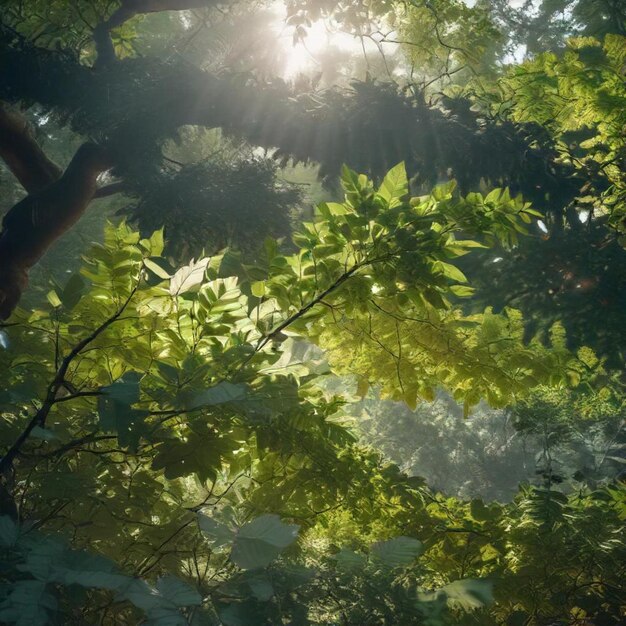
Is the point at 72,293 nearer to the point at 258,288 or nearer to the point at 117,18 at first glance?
the point at 258,288

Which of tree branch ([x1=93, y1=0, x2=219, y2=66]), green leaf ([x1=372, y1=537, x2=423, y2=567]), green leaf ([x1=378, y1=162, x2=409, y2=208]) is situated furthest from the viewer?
tree branch ([x1=93, y1=0, x2=219, y2=66])

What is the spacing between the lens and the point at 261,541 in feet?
2.91

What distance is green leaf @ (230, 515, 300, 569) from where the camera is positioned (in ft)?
2.81

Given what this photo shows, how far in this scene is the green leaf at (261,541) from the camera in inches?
33.7

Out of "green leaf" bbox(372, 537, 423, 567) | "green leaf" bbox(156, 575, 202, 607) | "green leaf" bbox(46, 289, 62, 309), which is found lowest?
"green leaf" bbox(372, 537, 423, 567)

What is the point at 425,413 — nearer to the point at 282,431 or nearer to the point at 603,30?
the point at 603,30

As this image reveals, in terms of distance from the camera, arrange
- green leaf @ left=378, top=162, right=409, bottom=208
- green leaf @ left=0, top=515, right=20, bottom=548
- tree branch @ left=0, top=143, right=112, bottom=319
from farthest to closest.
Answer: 1. tree branch @ left=0, top=143, right=112, bottom=319
2. green leaf @ left=378, top=162, right=409, bottom=208
3. green leaf @ left=0, top=515, right=20, bottom=548

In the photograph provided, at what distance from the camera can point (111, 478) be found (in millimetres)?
1689

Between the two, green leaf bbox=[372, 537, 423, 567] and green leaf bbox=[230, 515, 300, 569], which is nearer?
green leaf bbox=[230, 515, 300, 569]

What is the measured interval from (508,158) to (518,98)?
50 centimetres

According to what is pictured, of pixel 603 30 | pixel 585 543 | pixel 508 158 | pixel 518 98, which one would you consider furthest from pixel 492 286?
pixel 603 30

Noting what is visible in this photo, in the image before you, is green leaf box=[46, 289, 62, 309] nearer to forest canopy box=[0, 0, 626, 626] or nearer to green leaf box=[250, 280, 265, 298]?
forest canopy box=[0, 0, 626, 626]

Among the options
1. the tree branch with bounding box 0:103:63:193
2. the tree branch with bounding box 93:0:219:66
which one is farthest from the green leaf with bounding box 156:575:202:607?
the tree branch with bounding box 93:0:219:66

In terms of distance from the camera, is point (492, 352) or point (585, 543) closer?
point (492, 352)
